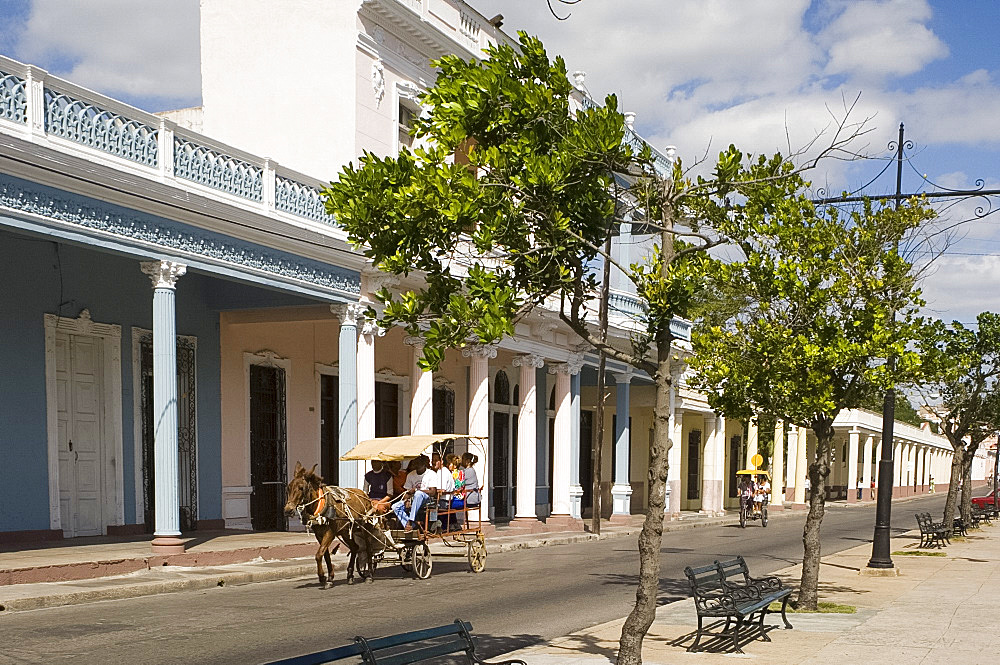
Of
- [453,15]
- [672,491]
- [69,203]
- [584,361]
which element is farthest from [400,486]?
[672,491]

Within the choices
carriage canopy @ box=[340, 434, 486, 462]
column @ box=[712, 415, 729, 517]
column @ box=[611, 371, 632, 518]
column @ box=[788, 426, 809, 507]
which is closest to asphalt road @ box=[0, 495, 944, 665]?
carriage canopy @ box=[340, 434, 486, 462]

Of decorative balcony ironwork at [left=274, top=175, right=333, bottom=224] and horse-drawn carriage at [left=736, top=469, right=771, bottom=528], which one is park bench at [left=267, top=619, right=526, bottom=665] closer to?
decorative balcony ironwork at [left=274, top=175, right=333, bottom=224]

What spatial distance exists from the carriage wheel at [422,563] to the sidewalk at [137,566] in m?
1.18

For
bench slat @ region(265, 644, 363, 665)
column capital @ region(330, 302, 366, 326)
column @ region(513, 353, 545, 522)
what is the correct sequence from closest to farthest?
bench slat @ region(265, 644, 363, 665)
column capital @ region(330, 302, 366, 326)
column @ region(513, 353, 545, 522)

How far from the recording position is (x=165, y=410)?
51.1 ft

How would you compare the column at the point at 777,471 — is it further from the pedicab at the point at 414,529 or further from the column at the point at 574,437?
the pedicab at the point at 414,529

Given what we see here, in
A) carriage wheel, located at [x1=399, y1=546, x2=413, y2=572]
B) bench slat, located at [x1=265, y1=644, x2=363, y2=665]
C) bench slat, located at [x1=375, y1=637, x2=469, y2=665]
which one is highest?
bench slat, located at [x1=265, y1=644, x2=363, y2=665]

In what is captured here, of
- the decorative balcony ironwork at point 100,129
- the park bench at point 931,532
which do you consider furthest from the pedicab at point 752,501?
the decorative balcony ironwork at point 100,129

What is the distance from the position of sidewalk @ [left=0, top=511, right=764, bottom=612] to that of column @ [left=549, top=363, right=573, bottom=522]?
9.15 m

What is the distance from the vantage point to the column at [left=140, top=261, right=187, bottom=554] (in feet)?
50.4

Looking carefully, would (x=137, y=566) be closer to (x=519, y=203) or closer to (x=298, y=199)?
(x=298, y=199)

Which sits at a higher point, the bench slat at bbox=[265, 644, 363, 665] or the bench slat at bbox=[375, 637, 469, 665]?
the bench slat at bbox=[265, 644, 363, 665]

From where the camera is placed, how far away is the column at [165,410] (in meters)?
15.4

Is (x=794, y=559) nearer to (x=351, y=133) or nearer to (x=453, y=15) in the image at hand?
(x=351, y=133)
